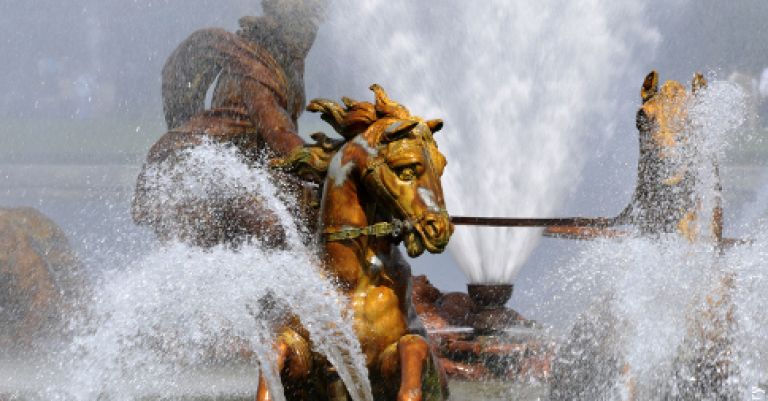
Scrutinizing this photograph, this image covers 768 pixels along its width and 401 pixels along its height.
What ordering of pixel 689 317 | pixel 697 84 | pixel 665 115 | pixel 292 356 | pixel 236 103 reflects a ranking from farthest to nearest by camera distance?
pixel 236 103 < pixel 697 84 < pixel 665 115 < pixel 689 317 < pixel 292 356

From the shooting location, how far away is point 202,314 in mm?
3594

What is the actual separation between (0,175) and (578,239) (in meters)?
12.5

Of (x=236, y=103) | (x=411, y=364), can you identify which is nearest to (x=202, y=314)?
(x=411, y=364)

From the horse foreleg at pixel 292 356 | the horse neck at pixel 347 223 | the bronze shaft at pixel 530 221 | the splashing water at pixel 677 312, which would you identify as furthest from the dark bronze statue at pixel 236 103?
the horse foreleg at pixel 292 356

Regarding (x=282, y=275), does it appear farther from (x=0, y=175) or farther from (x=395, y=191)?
(x=0, y=175)

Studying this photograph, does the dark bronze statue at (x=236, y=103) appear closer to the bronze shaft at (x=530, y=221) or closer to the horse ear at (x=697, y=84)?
the bronze shaft at (x=530, y=221)

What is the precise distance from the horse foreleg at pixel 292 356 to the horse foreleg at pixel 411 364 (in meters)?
0.31

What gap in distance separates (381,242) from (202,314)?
0.73 metres

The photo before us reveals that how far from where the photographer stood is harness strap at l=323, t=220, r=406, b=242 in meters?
3.22

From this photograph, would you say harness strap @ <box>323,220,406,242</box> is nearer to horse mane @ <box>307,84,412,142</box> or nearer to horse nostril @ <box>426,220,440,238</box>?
horse nostril @ <box>426,220,440,238</box>

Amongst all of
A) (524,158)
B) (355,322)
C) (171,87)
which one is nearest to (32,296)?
(171,87)

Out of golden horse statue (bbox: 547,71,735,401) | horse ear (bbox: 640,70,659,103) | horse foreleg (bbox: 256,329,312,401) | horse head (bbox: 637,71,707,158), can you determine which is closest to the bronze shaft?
golden horse statue (bbox: 547,71,735,401)

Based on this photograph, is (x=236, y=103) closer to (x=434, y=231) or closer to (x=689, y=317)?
(x=689, y=317)

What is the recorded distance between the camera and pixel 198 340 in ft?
12.3
